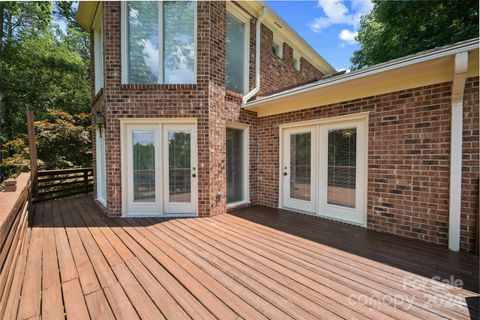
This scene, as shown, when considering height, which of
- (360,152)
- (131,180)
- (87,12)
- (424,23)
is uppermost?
(424,23)

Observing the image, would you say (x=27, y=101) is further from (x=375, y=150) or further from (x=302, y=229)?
(x=375, y=150)

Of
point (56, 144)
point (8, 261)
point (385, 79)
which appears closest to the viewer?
point (8, 261)

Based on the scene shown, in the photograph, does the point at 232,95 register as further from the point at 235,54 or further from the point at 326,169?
the point at 326,169

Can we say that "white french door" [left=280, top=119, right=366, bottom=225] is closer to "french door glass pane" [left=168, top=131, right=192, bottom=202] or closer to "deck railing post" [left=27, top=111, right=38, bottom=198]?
"french door glass pane" [left=168, top=131, right=192, bottom=202]

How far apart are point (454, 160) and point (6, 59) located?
52.7 ft

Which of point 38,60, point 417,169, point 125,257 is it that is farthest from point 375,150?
point 38,60

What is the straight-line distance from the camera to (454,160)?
2.93m

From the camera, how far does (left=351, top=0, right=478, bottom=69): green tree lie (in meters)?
6.65

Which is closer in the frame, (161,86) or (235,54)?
(161,86)

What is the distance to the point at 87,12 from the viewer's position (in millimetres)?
5242

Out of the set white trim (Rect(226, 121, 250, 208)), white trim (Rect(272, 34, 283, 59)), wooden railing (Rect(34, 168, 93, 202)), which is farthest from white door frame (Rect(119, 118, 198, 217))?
white trim (Rect(272, 34, 283, 59))

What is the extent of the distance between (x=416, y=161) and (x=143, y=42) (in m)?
5.23

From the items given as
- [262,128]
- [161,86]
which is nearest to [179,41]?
[161,86]

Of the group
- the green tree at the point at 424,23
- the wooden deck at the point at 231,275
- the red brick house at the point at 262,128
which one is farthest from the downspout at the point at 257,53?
the green tree at the point at 424,23
